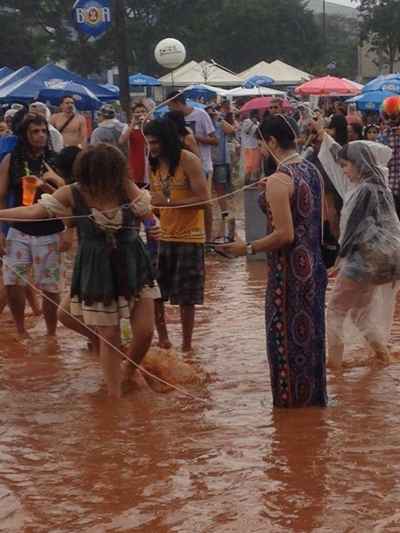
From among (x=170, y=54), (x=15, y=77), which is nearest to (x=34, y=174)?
(x=170, y=54)

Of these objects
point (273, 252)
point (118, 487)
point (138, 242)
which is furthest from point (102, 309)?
point (118, 487)

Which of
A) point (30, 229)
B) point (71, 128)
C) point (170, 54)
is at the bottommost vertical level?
point (30, 229)

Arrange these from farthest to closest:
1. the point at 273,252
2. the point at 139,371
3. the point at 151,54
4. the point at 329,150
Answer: the point at 151,54, the point at 329,150, the point at 139,371, the point at 273,252

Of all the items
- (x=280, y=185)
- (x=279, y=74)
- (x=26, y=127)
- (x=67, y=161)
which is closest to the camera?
(x=280, y=185)

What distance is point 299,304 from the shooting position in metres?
6.57

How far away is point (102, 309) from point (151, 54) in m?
64.1

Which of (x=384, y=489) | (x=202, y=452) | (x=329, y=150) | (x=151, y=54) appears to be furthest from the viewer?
(x=151, y=54)

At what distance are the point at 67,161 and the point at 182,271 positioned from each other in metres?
1.11

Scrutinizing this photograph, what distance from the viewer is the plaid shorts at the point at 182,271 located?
27.8 ft

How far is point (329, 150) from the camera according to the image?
8.21 meters

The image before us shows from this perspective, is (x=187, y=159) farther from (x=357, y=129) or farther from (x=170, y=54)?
(x=170, y=54)

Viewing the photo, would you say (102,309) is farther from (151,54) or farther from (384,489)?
(151,54)

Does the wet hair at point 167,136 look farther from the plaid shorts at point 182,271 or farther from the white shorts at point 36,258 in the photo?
the white shorts at point 36,258

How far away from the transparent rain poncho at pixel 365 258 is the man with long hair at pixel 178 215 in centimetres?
97
